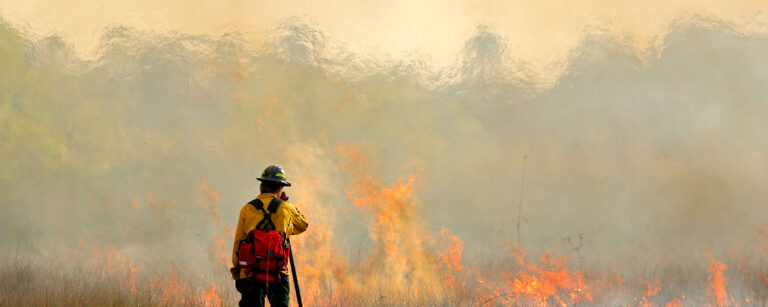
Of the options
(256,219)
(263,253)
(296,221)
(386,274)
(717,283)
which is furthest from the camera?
(717,283)

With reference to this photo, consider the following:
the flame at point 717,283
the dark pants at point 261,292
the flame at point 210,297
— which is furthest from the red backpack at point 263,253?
the flame at point 717,283

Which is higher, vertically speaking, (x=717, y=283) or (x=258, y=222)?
(x=258, y=222)

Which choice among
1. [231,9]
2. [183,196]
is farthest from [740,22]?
[183,196]

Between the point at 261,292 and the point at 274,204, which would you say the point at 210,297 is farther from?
the point at 274,204

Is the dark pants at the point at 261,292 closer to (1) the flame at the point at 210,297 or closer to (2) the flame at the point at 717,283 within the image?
(1) the flame at the point at 210,297

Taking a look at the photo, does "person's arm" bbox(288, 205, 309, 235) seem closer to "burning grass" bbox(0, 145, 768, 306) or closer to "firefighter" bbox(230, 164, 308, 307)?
"firefighter" bbox(230, 164, 308, 307)

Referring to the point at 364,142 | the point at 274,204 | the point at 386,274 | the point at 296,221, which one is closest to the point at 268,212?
the point at 274,204

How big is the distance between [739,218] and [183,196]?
14066 mm

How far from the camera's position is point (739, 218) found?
17.7 m

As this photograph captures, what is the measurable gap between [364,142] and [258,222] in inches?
405

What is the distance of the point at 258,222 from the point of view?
25.4 feet

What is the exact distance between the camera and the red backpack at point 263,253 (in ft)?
25.1

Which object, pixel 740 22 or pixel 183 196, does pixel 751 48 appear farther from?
pixel 183 196

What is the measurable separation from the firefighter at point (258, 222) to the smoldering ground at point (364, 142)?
6.75 m
